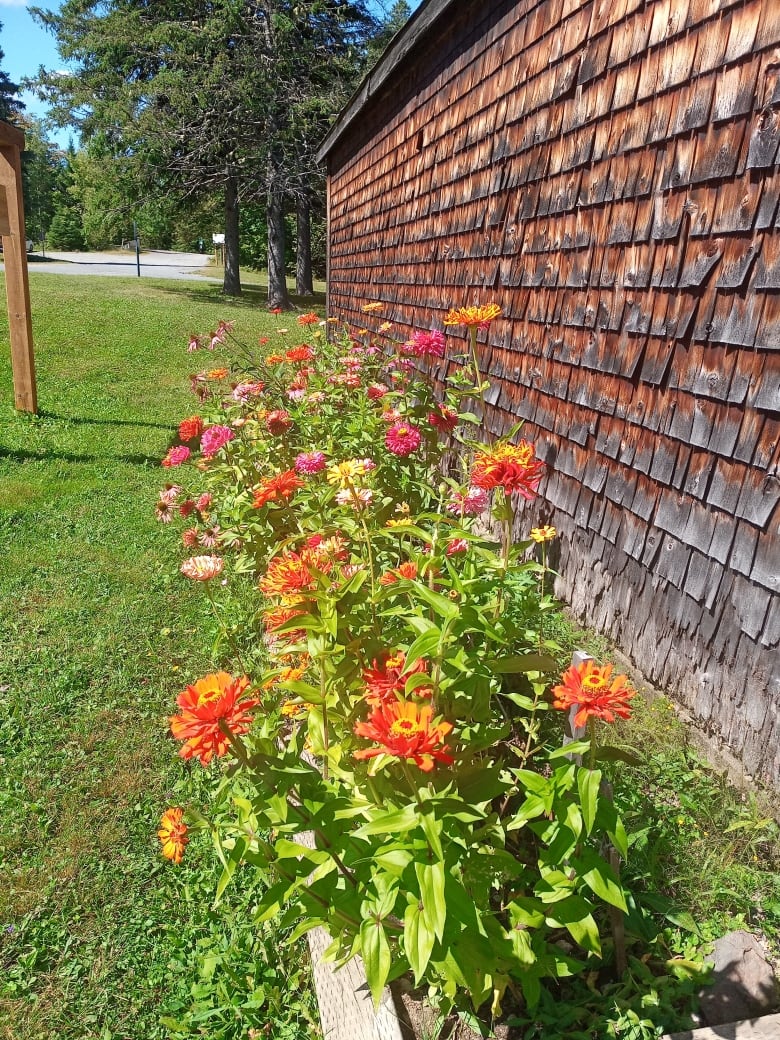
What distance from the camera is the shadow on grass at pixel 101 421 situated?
7480mm

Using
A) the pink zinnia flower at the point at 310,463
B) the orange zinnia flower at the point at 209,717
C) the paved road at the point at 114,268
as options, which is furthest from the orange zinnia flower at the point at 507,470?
the paved road at the point at 114,268

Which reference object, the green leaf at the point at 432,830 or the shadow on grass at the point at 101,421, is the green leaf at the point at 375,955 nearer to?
the green leaf at the point at 432,830

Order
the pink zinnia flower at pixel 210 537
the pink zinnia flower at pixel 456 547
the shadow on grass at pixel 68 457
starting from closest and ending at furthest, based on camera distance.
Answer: the pink zinnia flower at pixel 456 547
the pink zinnia flower at pixel 210 537
the shadow on grass at pixel 68 457

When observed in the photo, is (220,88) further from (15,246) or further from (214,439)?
(214,439)

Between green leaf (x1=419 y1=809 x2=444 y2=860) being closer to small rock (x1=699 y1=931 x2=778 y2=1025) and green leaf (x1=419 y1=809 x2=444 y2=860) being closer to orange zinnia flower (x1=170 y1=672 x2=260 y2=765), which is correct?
orange zinnia flower (x1=170 y1=672 x2=260 y2=765)

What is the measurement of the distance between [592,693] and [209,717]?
683mm

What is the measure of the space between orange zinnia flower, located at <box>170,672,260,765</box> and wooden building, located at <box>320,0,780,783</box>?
1606 millimetres

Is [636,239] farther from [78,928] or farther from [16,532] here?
[16,532]

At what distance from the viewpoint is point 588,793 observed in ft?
4.31

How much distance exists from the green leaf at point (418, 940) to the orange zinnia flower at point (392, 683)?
0.37m

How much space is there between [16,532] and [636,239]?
4009mm

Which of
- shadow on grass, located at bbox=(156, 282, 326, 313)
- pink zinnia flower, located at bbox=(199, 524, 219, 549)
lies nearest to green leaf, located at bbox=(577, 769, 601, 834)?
pink zinnia flower, located at bbox=(199, 524, 219, 549)

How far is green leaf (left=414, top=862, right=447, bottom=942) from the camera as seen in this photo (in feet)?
3.97

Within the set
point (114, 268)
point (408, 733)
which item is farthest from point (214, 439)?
point (114, 268)
